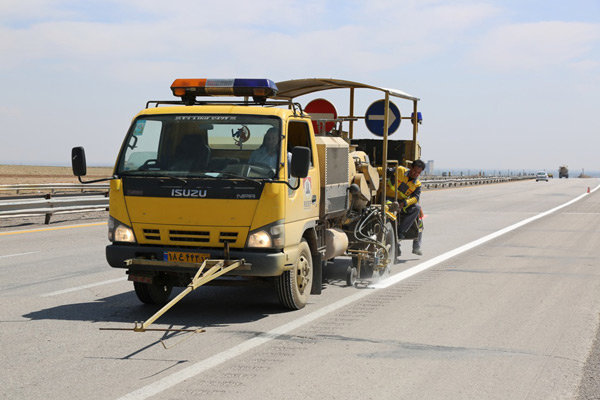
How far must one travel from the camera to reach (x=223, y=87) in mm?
8227

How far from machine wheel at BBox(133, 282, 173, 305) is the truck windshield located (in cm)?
128

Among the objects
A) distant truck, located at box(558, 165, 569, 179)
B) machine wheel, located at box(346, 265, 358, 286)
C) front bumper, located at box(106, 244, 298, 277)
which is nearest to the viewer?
front bumper, located at box(106, 244, 298, 277)

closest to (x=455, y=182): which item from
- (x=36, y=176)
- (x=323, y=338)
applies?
(x=36, y=176)

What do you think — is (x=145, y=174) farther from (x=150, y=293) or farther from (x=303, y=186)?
(x=303, y=186)

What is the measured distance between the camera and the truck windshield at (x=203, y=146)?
7.61m

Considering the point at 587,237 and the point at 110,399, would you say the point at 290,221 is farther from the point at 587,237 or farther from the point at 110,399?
the point at 587,237

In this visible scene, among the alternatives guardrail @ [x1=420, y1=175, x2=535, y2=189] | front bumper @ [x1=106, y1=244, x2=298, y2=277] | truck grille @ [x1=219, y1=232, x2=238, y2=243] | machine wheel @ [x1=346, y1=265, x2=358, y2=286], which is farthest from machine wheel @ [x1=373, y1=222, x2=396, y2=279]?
guardrail @ [x1=420, y1=175, x2=535, y2=189]

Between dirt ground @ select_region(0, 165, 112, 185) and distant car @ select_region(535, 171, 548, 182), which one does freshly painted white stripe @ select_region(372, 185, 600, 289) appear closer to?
dirt ground @ select_region(0, 165, 112, 185)

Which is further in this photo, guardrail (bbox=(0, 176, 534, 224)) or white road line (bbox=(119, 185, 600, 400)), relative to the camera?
guardrail (bbox=(0, 176, 534, 224))

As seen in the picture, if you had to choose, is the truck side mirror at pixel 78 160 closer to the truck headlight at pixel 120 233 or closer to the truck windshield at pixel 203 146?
the truck windshield at pixel 203 146

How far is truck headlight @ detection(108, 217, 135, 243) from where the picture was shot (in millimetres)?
7621

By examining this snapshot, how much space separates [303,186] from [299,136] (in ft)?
2.40

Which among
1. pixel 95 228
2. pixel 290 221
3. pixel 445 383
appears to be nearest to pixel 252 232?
pixel 290 221

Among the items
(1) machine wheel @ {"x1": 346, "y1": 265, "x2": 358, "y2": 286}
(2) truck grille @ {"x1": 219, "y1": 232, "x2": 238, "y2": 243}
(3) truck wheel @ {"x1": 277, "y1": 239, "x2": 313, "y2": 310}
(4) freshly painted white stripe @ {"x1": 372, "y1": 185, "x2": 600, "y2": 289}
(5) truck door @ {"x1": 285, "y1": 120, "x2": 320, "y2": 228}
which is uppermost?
(5) truck door @ {"x1": 285, "y1": 120, "x2": 320, "y2": 228}
